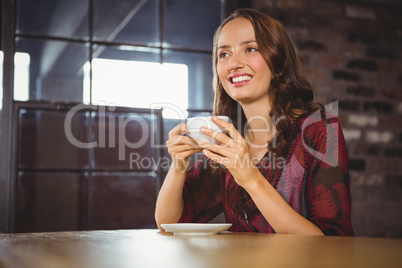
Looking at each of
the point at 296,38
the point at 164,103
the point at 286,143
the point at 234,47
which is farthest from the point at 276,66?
the point at 296,38

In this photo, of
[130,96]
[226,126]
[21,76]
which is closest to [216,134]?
[226,126]

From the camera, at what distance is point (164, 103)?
9.80 feet

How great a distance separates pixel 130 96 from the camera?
295 centimetres

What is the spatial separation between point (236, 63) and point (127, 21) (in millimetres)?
1427

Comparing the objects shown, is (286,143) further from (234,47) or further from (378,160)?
(378,160)

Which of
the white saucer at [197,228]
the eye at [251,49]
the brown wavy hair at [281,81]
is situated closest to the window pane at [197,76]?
the brown wavy hair at [281,81]

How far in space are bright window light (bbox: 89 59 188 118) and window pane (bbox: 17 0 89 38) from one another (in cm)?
24

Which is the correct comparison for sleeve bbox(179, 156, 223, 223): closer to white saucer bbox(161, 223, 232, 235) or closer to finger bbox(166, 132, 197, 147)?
finger bbox(166, 132, 197, 147)

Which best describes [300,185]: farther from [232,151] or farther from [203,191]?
[203,191]

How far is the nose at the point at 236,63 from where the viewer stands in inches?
69.7

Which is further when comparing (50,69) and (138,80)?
(138,80)

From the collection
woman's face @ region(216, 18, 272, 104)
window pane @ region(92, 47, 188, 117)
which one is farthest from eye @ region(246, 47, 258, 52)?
window pane @ region(92, 47, 188, 117)

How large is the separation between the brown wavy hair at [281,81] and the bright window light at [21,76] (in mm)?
1357

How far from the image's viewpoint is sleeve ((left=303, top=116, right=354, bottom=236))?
144cm
